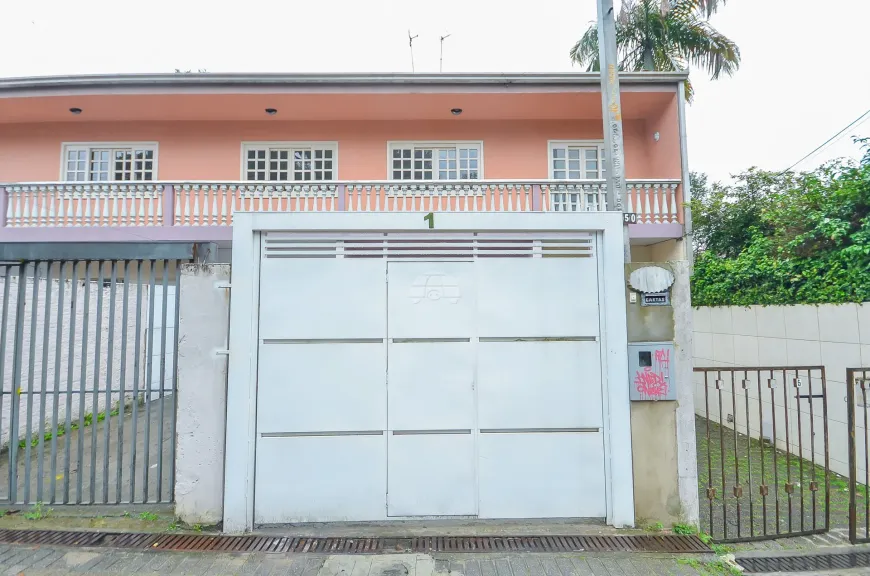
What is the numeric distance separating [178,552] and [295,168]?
847cm

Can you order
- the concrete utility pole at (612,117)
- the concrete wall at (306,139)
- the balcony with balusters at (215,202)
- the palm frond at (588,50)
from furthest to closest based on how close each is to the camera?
the palm frond at (588,50), the concrete wall at (306,139), the balcony with balusters at (215,202), the concrete utility pole at (612,117)

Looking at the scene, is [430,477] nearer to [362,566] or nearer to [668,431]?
[362,566]

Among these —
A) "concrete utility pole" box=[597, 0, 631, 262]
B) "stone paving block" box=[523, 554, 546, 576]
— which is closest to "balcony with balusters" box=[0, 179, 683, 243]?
"concrete utility pole" box=[597, 0, 631, 262]

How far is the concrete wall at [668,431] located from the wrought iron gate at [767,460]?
17 centimetres

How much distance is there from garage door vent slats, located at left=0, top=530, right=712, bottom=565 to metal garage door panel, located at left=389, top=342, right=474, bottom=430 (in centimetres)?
86

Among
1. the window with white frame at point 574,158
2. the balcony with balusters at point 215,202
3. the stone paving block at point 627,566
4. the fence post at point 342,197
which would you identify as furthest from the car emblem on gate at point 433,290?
the window with white frame at point 574,158

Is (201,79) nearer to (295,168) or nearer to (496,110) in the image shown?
(295,168)

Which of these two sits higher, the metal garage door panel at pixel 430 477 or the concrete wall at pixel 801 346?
the concrete wall at pixel 801 346

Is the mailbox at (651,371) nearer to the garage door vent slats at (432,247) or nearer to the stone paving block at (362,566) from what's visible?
the garage door vent slats at (432,247)

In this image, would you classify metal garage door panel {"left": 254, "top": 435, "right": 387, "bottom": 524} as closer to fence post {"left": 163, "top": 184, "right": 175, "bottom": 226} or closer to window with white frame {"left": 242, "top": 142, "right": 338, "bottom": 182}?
fence post {"left": 163, "top": 184, "right": 175, "bottom": 226}

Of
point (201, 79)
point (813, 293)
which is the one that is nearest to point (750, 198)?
point (813, 293)

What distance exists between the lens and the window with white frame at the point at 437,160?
1015 centimetres

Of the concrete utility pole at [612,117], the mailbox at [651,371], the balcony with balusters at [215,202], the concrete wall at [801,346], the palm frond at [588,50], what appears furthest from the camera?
the palm frond at [588,50]

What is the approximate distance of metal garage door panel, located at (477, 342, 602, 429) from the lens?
3.68 m
